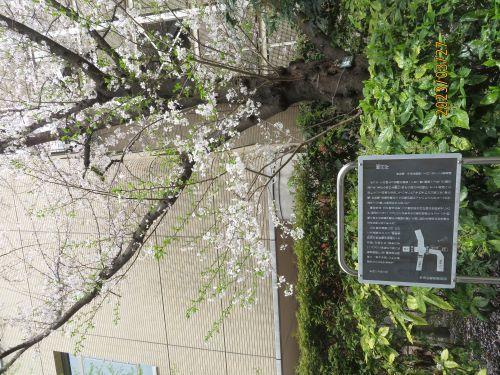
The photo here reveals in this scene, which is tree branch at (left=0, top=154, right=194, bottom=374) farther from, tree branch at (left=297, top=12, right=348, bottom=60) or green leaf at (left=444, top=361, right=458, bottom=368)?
green leaf at (left=444, top=361, right=458, bottom=368)

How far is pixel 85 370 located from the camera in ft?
24.9

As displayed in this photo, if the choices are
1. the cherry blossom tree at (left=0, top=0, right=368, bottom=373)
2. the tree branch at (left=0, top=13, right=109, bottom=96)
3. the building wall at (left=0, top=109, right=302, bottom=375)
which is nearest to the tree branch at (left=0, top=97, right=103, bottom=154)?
the cherry blossom tree at (left=0, top=0, right=368, bottom=373)

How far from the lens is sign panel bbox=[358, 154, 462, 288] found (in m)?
2.32

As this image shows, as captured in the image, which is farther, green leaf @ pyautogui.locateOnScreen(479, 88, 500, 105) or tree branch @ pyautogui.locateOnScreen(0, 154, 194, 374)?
tree branch @ pyautogui.locateOnScreen(0, 154, 194, 374)

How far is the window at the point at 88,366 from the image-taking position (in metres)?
7.30

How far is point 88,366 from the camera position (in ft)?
24.8

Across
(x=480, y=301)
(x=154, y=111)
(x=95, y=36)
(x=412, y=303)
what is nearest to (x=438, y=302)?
(x=412, y=303)

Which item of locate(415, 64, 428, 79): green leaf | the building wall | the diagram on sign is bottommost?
the building wall

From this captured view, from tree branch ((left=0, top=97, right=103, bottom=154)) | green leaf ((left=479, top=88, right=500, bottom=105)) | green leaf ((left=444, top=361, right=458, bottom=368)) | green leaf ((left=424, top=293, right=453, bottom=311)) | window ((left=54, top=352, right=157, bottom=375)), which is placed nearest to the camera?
green leaf ((left=479, top=88, right=500, bottom=105))

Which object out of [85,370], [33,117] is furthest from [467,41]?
[85,370]

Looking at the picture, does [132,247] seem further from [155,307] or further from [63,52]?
[63,52]

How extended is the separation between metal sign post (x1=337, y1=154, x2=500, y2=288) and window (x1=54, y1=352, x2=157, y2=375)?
19.9 feet

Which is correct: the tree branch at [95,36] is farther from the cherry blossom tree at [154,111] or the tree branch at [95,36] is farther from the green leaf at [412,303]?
the green leaf at [412,303]

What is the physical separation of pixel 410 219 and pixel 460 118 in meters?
0.68
